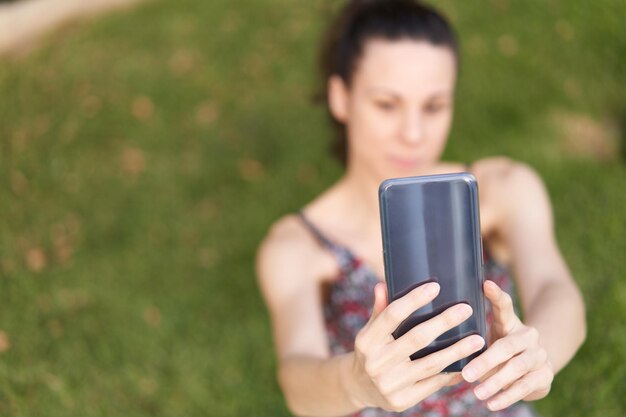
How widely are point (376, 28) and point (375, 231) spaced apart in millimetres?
703

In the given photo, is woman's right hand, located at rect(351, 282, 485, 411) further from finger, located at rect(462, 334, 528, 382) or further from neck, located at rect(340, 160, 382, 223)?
neck, located at rect(340, 160, 382, 223)

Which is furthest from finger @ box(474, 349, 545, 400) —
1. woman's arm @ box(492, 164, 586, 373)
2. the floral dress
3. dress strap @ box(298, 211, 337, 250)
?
dress strap @ box(298, 211, 337, 250)

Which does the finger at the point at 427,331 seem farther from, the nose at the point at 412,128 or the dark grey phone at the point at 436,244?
the nose at the point at 412,128

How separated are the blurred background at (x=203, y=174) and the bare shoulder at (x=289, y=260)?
42.9 inches

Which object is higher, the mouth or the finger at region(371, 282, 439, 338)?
the mouth

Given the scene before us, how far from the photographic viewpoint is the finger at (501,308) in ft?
4.64

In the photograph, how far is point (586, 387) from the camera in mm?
3102

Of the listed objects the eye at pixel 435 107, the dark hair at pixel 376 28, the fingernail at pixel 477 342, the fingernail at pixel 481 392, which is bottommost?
the fingernail at pixel 481 392

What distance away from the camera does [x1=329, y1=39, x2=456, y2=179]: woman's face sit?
2.21m

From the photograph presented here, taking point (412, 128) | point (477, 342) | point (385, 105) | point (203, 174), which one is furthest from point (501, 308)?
point (203, 174)

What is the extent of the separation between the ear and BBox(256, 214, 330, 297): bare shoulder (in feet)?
1.42

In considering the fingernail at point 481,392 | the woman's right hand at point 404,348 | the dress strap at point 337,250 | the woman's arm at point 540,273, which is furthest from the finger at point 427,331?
the dress strap at point 337,250

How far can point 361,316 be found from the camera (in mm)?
2441

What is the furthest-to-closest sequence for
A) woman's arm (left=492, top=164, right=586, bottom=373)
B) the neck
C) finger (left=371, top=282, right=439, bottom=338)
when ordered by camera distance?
the neck, woman's arm (left=492, top=164, right=586, bottom=373), finger (left=371, top=282, right=439, bottom=338)
